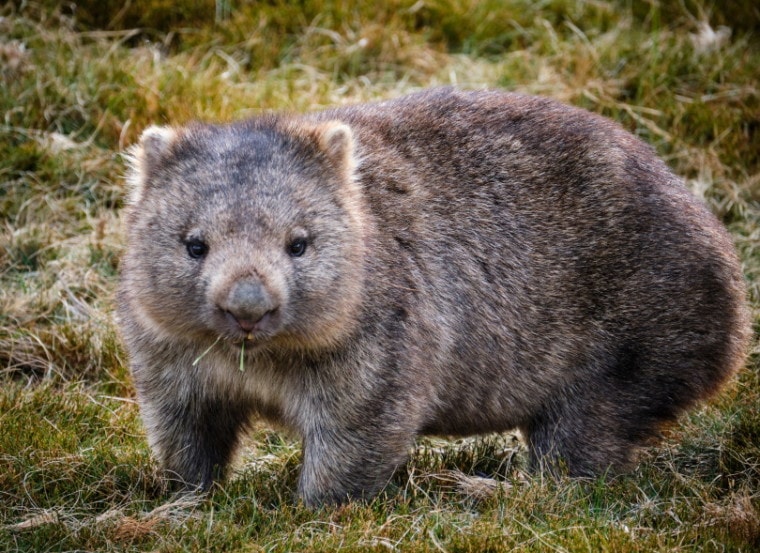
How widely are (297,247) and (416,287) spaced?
762mm

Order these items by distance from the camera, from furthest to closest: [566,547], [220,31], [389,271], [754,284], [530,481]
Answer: [220,31], [754,284], [530,481], [389,271], [566,547]

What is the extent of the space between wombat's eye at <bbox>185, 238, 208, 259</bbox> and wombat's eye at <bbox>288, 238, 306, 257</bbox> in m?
0.34

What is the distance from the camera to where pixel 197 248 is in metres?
4.64

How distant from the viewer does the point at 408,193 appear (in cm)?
543

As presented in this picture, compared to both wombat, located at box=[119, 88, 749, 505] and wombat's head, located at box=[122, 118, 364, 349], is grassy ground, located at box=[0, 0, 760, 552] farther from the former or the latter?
wombat's head, located at box=[122, 118, 364, 349]

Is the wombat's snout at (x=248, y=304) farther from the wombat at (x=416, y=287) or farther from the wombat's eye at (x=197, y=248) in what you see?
the wombat's eye at (x=197, y=248)

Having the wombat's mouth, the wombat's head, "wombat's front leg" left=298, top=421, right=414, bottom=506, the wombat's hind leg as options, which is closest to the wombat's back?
the wombat's hind leg

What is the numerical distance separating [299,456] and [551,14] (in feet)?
17.5

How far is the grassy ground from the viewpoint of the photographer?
187 inches

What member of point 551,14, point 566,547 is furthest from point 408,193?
point 551,14

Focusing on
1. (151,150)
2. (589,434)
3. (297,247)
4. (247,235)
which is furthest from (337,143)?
(589,434)

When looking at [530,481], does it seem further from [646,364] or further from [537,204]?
[537,204]

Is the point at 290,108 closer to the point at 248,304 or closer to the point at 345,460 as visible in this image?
the point at 345,460

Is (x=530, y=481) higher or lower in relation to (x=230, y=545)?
lower
